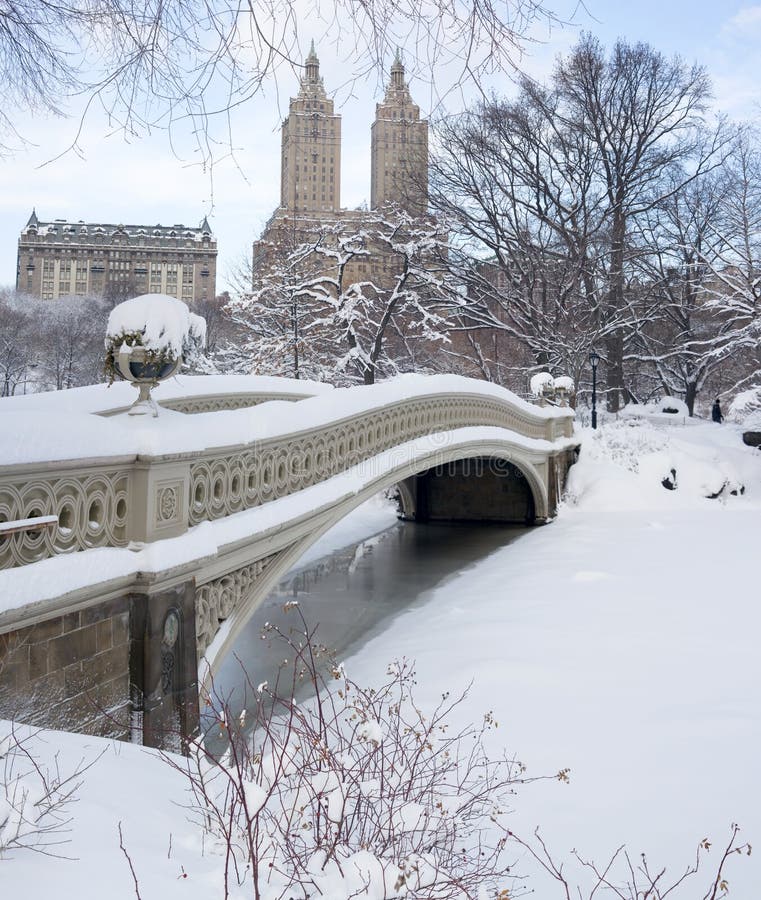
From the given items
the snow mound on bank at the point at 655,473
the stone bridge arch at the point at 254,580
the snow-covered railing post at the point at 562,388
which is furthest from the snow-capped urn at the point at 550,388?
the stone bridge arch at the point at 254,580

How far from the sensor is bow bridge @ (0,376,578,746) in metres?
3.48

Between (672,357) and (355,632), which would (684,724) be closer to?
(355,632)

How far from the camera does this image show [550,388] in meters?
18.8

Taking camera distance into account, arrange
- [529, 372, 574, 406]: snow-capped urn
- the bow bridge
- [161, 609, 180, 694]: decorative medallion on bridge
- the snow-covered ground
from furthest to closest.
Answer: [529, 372, 574, 406]: snow-capped urn
[161, 609, 180, 694]: decorative medallion on bridge
the bow bridge
the snow-covered ground

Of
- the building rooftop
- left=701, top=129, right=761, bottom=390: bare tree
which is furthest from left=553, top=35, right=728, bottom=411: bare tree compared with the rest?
the building rooftop

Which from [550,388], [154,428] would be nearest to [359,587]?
[154,428]

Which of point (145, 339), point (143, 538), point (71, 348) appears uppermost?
point (71, 348)

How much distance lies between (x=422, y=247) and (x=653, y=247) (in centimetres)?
912

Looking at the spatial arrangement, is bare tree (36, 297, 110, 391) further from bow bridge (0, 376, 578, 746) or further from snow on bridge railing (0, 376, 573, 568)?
bow bridge (0, 376, 578, 746)

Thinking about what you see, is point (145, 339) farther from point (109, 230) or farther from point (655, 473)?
point (109, 230)

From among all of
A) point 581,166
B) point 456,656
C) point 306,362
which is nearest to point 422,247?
point 306,362

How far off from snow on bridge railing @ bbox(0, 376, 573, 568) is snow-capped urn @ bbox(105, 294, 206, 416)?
0.96ft

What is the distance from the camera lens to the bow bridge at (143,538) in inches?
137

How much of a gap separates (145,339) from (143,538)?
1.21 meters
